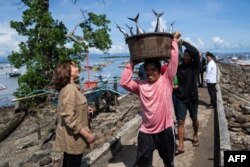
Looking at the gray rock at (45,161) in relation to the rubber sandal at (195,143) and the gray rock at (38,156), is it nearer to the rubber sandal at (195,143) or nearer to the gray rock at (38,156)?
the gray rock at (38,156)

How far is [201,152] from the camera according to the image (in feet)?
23.8

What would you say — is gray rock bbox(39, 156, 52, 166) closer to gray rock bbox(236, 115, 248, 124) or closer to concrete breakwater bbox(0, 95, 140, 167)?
concrete breakwater bbox(0, 95, 140, 167)

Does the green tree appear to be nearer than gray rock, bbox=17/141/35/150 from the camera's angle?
No

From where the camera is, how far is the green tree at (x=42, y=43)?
14.9 metres

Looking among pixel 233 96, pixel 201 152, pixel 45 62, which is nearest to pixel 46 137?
pixel 45 62

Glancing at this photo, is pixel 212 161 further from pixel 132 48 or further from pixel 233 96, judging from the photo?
pixel 233 96

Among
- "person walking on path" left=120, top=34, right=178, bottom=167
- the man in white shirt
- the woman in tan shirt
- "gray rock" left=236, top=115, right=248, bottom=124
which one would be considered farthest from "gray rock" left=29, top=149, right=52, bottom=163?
"gray rock" left=236, top=115, right=248, bottom=124

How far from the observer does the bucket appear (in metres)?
4.80

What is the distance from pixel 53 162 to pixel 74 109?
11.1ft

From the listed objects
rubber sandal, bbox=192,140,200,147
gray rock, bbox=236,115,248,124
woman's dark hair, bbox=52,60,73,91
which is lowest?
gray rock, bbox=236,115,248,124

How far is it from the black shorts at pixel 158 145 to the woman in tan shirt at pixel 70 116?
2.65 ft

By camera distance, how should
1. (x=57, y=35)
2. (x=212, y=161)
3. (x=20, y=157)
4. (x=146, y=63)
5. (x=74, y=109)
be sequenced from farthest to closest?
(x=57, y=35) → (x=20, y=157) → (x=212, y=161) → (x=146, y=63) → (x=74, y=109)

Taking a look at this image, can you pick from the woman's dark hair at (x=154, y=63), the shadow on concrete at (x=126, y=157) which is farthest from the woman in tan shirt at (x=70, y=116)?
the shadow on concrete at (x=126, y=157)

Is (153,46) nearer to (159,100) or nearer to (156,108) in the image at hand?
(159,100)
